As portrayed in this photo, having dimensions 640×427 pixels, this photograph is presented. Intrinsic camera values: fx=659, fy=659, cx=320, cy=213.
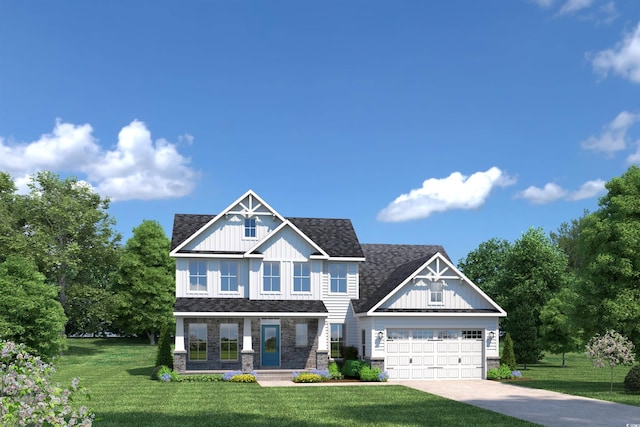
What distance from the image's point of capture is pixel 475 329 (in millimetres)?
35406

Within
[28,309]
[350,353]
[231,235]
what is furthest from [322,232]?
[28,309]

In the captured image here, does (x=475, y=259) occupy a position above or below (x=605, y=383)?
above

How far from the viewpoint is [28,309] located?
1270 inches

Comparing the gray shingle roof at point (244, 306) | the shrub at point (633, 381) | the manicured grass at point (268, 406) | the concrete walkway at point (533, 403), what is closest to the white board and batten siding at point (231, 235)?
the gray shingle roof at point (244, 306)

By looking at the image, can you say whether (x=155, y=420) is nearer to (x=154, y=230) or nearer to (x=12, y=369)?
(x=12, y=369)

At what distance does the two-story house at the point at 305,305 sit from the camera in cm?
3447

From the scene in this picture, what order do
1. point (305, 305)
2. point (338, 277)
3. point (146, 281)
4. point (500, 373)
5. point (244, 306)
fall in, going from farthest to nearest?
point (146, 281), point (338, 277), point (305, 305), point (244, 306), point (500, 373)

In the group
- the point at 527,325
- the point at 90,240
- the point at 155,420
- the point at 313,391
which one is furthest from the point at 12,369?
the point at 90,240

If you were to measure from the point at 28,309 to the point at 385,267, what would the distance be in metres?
20.6

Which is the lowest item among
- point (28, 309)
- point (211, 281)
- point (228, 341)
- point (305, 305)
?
point (228, 341)

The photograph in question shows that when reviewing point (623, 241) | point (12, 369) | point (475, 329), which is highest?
point (623, 241)

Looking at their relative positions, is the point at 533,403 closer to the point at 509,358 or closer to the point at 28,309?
the point at 509,358

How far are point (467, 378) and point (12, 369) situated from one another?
29.8 m

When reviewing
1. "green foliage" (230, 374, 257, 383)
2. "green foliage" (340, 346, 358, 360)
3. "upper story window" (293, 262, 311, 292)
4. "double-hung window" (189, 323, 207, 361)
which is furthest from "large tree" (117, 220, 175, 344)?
"green foliage" (230, 374, 257, 383)
